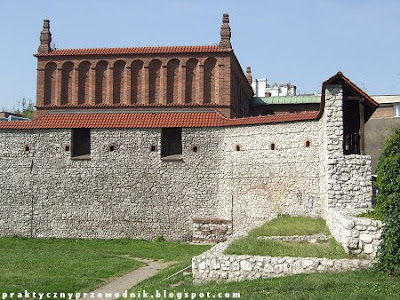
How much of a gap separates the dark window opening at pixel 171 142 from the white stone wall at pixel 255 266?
463 inches

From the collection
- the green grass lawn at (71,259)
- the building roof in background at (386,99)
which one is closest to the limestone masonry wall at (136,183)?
the green grass lawn at (71,259)

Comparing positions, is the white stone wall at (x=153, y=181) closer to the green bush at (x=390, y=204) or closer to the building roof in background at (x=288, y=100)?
the green bush at (x=390, y=204)

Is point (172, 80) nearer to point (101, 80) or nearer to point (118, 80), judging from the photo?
point (118, 80)

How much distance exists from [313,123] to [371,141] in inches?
469

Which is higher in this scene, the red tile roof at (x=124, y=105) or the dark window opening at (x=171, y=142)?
the red tile roof at (x=124, y=105)

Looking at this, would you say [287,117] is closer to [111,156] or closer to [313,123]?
[313,123]

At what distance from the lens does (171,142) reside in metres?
24.4

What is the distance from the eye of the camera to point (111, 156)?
943 inches

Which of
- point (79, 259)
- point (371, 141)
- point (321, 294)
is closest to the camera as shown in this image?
point (321, 294)

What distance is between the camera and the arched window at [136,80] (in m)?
25.1

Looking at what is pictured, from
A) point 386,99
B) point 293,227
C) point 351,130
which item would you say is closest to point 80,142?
point 293,227

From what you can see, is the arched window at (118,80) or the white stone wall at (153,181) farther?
the arched window at (118,80)

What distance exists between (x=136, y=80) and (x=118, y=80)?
0.88 meters

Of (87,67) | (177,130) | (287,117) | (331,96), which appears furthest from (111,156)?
(331,96)
